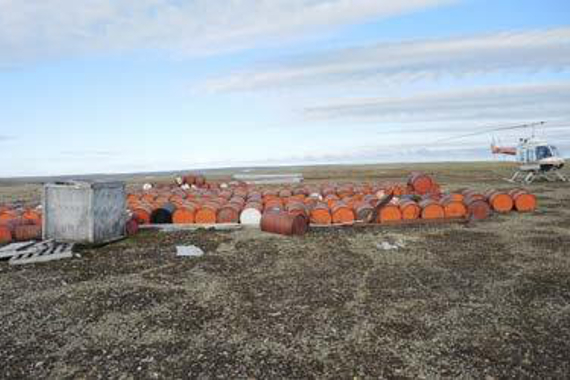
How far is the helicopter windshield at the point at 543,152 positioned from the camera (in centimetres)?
2889

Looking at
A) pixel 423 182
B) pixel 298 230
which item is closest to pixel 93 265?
pixel 298 230

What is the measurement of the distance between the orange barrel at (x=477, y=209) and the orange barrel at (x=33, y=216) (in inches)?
532

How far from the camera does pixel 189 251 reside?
1134 cm

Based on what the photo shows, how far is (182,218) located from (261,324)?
29.5 ft

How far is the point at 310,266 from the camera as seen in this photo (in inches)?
388

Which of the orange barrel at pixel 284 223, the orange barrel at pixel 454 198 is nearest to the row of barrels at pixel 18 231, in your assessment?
the orange barrel at pixel 284 223

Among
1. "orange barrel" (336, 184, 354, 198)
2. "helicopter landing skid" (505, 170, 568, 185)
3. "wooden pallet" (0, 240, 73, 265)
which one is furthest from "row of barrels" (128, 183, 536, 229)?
"helicopter landing skid" (505, 170, 568, 185)

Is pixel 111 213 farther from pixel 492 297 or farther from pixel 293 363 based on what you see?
pixel 492 297

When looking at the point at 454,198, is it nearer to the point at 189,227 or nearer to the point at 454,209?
the point at 454,209

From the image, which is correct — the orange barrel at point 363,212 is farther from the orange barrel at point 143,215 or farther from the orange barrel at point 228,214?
the orange barrel at point 143,215

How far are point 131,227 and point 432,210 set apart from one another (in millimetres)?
9581

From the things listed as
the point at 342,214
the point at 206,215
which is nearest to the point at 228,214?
the point at 206,215

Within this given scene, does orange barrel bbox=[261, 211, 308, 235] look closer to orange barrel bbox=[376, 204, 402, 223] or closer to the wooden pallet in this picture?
orange barrel bbox=[376, 204, 402, 223]

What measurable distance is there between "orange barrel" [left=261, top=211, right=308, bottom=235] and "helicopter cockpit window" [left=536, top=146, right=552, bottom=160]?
22.3 m
